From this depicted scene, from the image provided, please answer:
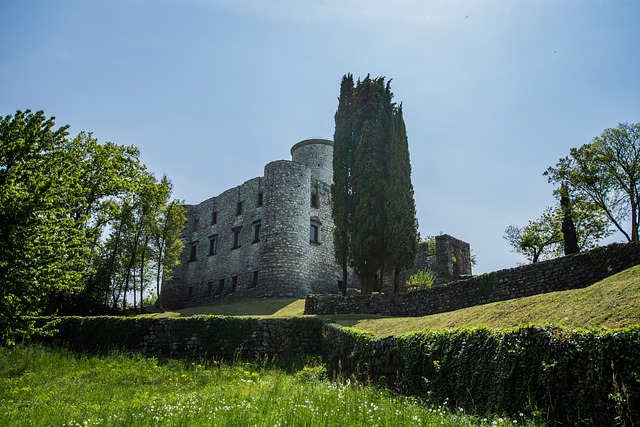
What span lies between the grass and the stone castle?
54.7 ft

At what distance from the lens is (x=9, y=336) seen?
39.2 ft

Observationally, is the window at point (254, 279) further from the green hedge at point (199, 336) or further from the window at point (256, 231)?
the green hedge at point (199, 336)

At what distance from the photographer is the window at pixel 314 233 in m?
34.3

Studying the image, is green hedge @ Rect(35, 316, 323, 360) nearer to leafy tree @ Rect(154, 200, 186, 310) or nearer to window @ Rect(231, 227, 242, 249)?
leafy tree @ Rect(154, 200, 186, 310)

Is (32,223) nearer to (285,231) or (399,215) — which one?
(399,215)

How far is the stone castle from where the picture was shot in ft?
104

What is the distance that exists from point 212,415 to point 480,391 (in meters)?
4.09

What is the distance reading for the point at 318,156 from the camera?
39.7 meters

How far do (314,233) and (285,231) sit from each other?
3056mm

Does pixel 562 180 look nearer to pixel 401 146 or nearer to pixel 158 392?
pixel 401 146

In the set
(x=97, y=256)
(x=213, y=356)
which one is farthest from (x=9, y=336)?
(x=97, y=256)

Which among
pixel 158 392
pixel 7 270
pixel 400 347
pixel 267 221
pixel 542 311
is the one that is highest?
pixel 267 221

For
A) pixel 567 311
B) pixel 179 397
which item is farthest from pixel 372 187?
pixel 179 397

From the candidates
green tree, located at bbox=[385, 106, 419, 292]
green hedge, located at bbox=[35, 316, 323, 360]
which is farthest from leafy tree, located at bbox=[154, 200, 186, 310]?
green tree, located at bbox=[385, 106, 419, 292]
